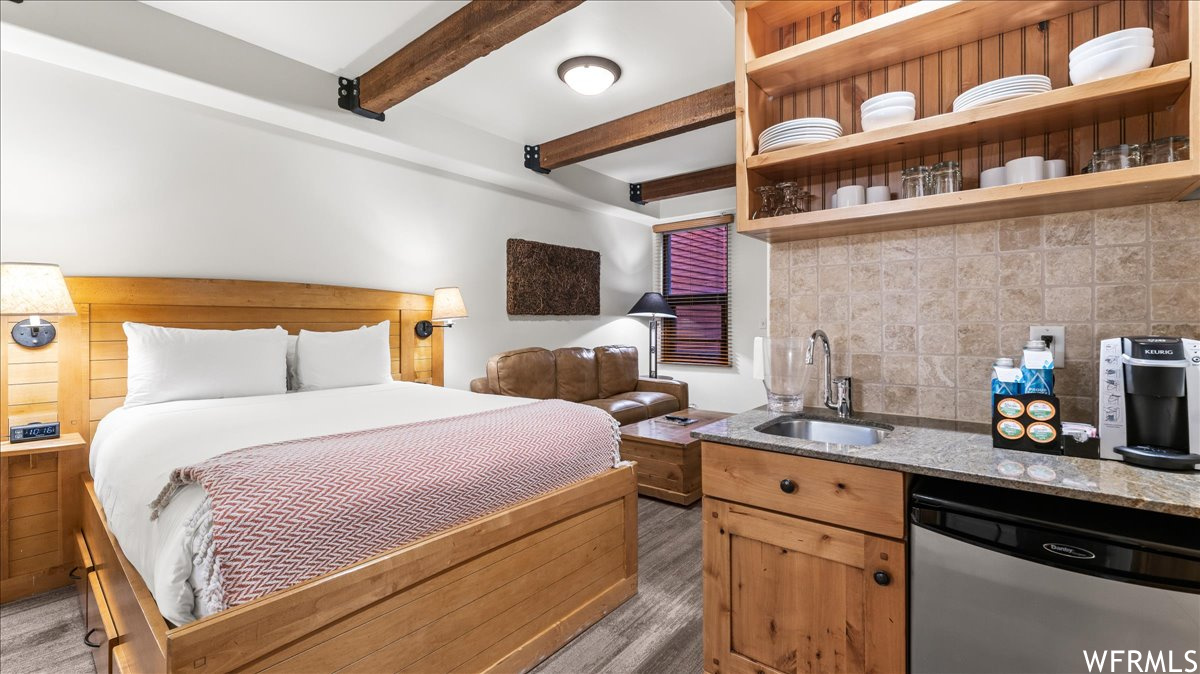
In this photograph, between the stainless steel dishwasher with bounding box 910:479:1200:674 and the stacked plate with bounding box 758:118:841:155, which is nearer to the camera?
the stainless steel dishwasher with bounding box 910:479:1200:674

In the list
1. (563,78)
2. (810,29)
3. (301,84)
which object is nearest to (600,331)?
(563,78)

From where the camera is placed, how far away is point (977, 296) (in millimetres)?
1725

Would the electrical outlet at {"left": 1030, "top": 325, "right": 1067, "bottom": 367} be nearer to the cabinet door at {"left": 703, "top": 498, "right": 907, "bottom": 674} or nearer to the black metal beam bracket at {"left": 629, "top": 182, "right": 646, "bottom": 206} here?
the cabinet door at {"left": 703, "top": 498, "right": 907, "bottom": 674}

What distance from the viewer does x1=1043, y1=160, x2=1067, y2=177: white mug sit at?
1483 mm

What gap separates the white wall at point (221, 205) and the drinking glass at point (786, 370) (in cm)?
285

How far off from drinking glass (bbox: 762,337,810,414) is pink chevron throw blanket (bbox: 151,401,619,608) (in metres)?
0.84

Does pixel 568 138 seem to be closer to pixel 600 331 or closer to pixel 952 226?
pixel 600 331

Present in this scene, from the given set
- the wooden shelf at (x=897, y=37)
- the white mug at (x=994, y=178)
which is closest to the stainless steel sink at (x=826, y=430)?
the white mug at (x=994, y=178)

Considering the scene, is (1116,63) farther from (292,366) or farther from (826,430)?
(292,366)

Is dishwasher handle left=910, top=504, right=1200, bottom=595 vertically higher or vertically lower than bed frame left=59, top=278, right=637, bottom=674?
higher

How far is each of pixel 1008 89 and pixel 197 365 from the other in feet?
11.4

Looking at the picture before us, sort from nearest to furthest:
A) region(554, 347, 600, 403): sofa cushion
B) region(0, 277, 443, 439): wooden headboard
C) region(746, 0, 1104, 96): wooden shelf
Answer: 1. region(746, 0, 1104, 96): wooden shelf
2. region(0, 277, 443, 439): wooden headboard
3. region(554, 347, 600, 403): sofa cushion

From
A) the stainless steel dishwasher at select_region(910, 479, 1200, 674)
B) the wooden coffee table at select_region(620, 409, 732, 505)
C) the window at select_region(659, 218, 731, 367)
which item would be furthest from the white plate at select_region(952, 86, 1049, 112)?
the window at select_region(659, 218, 731, 367)

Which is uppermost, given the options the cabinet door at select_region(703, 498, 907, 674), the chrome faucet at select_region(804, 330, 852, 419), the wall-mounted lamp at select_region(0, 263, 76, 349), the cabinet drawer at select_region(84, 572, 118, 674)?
the wall-mounted lamp at select_region(0, 263, 76, 349)
